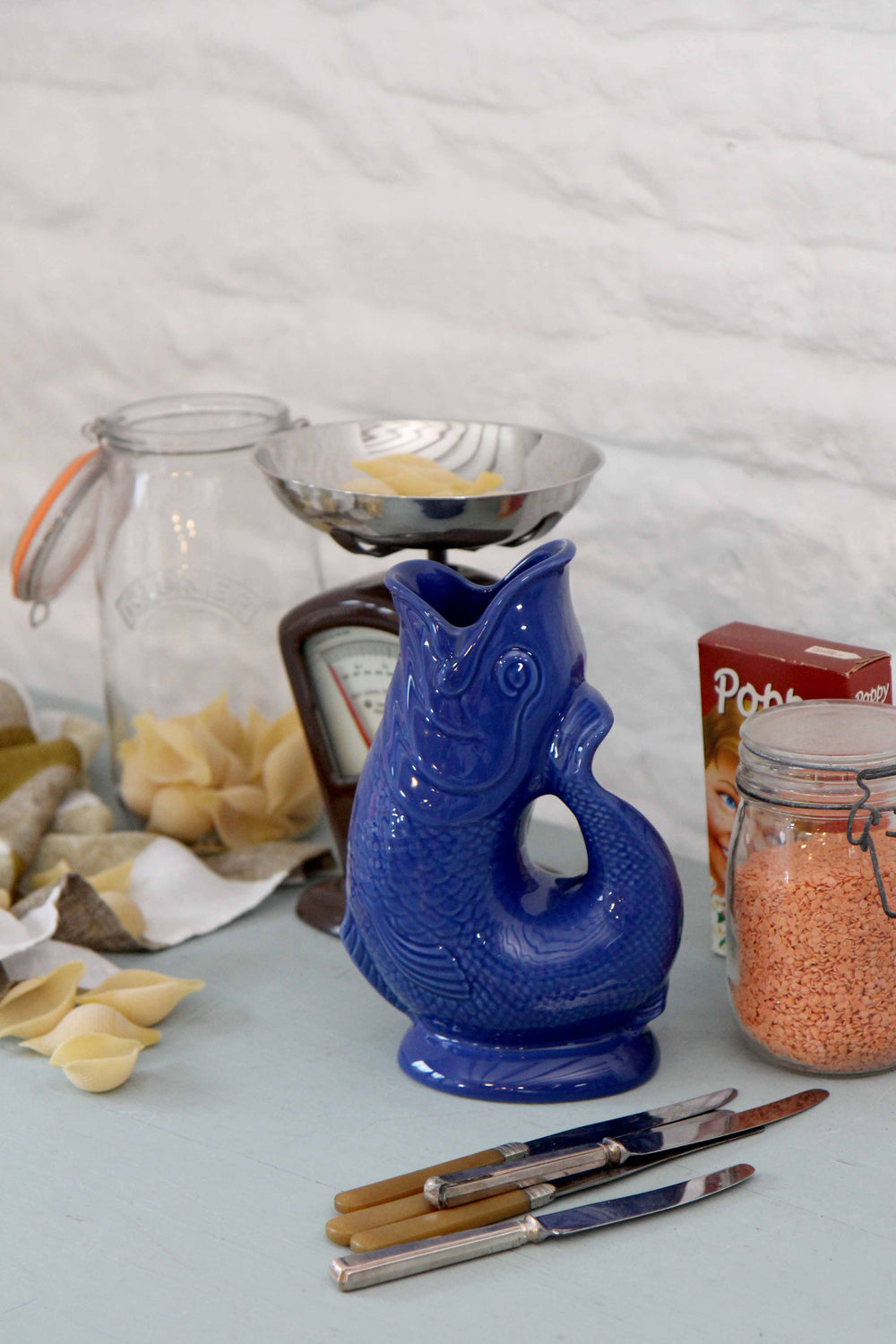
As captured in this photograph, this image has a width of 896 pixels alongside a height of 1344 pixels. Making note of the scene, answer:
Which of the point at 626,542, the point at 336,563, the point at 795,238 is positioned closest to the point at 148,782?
the point at 336,563

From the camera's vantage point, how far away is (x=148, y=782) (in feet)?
3.92

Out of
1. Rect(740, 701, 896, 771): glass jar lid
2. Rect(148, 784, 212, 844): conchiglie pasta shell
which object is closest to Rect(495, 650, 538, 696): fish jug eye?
Rect(740, 701, 896, 771): glass jar lid

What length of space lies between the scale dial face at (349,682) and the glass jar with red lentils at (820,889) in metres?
0.28

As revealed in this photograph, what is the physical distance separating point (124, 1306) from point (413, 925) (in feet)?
0.79

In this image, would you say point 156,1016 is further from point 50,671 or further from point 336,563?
point 50,671

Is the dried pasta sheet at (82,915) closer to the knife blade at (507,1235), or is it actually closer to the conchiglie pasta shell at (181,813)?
the conchiglie pasta shell at (181,813)

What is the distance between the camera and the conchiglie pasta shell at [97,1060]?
825 mm

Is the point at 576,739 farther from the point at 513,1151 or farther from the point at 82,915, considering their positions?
Result: the point at 82,915

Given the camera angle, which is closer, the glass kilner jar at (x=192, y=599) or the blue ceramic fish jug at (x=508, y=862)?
the blue ceramic fish jug at (x=508, y=862)

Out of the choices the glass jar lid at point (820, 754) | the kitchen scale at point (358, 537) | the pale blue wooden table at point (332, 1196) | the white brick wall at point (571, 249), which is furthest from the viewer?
the white brick wall at point (571, 249)

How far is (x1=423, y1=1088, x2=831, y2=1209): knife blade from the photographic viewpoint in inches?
27.5

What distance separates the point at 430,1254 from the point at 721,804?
366 mm

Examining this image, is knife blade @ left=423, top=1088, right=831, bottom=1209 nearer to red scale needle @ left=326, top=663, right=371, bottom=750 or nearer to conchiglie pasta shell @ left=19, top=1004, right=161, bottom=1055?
conchiglie pasta shell @ left=19, top=1004, right=161, bottom=1055

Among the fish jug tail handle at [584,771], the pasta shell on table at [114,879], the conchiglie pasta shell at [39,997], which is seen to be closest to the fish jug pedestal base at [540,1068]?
the fish jug tail handle at [584,771]
